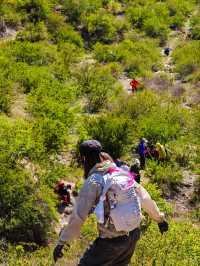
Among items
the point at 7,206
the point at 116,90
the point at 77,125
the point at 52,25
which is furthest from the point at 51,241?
the point at 52,25

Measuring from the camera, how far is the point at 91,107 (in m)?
18.8

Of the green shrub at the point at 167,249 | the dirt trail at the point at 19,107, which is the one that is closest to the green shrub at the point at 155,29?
the dirt trail at the point at 19,107

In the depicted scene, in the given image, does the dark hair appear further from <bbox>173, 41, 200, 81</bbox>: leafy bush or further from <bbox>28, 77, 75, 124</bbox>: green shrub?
<bbox>173, 41, 200, 81</bbox>: leafy bush

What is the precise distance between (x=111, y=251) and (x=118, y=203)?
16.5 inches

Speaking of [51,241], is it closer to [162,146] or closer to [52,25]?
[162,146]

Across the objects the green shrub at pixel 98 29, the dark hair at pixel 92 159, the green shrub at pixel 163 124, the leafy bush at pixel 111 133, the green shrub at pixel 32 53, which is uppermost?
the dark hair at pixel 92 159

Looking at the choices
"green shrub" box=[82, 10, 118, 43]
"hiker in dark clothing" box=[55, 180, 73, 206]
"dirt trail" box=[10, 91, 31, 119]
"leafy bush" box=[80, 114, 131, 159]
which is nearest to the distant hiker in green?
"leafy bush" box=[80, 114, 131, 159]

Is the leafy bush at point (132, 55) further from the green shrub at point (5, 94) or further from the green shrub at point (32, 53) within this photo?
the green shrub at point (5, 94)

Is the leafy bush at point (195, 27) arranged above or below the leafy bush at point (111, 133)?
below

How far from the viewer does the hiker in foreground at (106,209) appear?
4.26 metres

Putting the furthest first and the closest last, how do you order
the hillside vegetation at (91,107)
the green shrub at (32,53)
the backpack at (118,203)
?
the green shrub at (32,53), the hillside vegetation at (91,107), the backpack at (118,203)

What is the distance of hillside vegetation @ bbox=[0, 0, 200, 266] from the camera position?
31.7 feet

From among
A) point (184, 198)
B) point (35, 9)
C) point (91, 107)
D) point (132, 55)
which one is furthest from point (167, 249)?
point (35, 9)

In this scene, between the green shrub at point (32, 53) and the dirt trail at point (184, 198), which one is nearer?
the dirt trail at point (184, 198)
